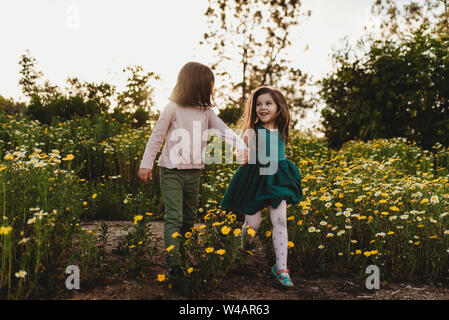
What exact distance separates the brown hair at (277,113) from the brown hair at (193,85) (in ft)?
1.42

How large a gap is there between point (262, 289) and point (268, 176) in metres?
0.80

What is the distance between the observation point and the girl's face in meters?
3.08

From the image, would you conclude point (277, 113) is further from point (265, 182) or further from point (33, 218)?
point (33, 218)

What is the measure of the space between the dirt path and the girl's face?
1.17m

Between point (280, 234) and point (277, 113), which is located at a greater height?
point (277, 113)

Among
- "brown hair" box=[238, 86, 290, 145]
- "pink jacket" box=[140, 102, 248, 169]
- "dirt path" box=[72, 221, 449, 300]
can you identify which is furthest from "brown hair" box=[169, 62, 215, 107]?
"dirt path" box=[72, 221, 449, 300]

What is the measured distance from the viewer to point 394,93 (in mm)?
9914

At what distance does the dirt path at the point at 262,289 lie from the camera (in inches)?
98.3
